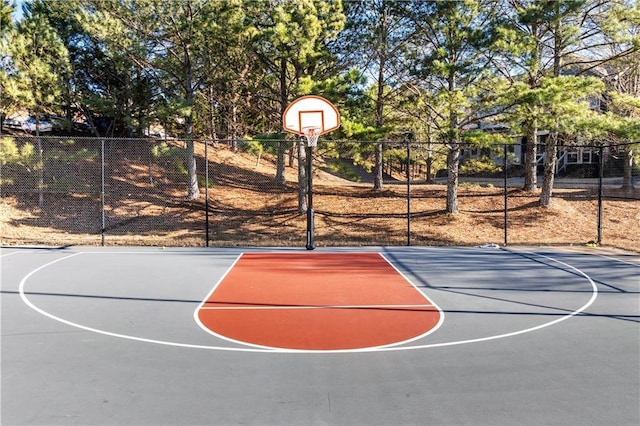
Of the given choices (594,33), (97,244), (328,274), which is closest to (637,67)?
(594,33)

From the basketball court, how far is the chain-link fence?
476 centimetres

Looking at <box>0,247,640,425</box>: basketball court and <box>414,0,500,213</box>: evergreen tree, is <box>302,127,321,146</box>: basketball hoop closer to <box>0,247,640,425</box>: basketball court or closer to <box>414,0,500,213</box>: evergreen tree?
<box>0,247,640,425</box>: basketball court

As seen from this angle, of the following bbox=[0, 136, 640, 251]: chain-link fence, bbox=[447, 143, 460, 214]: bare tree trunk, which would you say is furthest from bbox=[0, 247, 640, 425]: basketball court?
bbox=[447, 143, 460, 214]: bare tree trunk

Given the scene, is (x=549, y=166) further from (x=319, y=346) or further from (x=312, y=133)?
(x=319, y=346)

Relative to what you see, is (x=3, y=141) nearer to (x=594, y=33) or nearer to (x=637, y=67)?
(x=594, y=33)

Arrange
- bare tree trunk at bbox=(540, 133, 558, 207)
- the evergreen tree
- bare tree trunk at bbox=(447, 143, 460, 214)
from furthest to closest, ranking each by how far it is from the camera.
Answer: bare tree trunk at bbox=(540, 133, 558, 207) → bare tree trunk at bbox=(447, 143, 460, 214) → the evergreen tree

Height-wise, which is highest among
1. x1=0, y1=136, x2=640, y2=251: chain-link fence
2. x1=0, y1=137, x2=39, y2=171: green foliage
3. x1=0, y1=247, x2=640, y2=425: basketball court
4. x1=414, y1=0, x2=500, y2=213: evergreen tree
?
x1=414, y1=0, x2=500, y2=213: evergreen tree

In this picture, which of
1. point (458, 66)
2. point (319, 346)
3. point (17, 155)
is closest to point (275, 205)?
point (458, 66)

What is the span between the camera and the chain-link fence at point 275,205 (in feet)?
45.2

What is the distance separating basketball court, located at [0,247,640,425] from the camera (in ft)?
11.0

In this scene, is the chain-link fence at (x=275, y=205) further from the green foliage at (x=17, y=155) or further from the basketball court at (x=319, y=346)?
the basketball court at (x=319, y=346)

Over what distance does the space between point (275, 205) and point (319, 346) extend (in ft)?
41.4

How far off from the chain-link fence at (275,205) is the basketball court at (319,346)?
476 cm

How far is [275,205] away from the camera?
17.1 m
